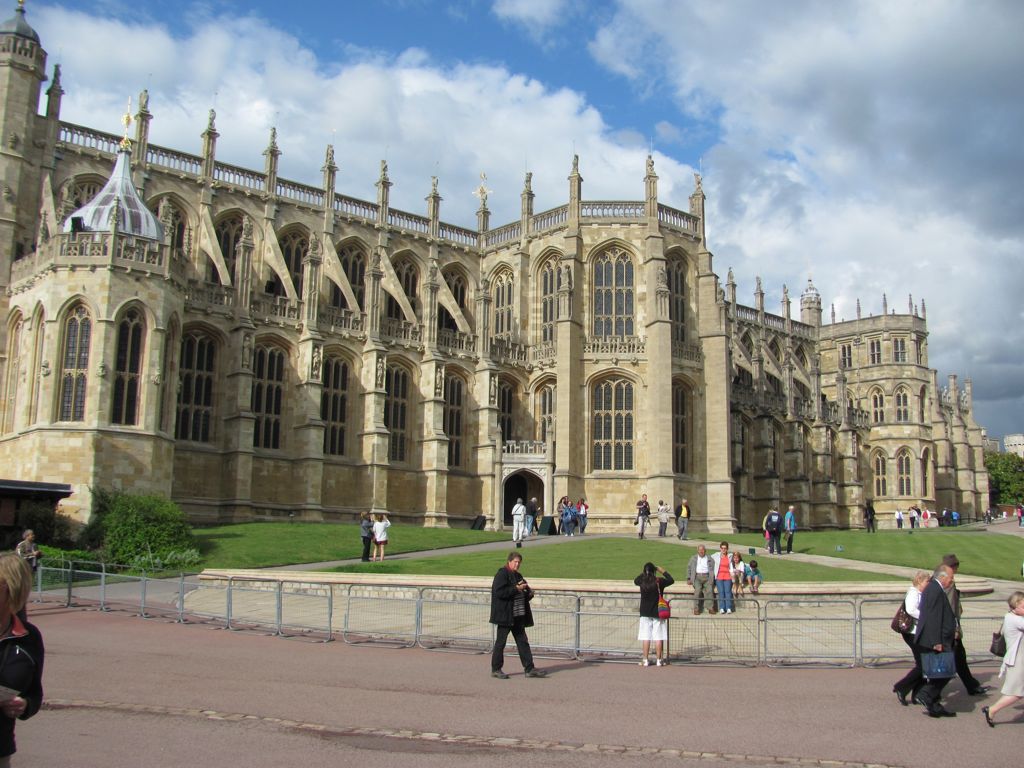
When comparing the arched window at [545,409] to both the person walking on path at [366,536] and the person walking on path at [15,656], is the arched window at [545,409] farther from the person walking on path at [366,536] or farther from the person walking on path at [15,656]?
the person walking on path at [15,656]

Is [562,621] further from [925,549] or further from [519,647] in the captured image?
[925,549]

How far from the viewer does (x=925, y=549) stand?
34.4 meters

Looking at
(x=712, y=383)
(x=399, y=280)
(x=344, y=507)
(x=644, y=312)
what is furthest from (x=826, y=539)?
(x=399, y=280)

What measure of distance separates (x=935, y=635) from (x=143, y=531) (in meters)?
23.3

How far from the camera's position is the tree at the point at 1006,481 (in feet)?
293

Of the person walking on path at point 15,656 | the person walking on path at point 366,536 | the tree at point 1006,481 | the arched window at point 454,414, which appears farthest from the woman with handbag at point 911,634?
the tree at point 1006,481

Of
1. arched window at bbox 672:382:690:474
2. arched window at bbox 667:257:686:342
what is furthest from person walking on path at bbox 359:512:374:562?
arched window at bbox 667:257:686:342

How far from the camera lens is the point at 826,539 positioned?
133 ft

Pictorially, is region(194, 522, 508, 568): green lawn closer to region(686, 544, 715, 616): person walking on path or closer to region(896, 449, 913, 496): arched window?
region(686, 544, 715, 616): person walking on path

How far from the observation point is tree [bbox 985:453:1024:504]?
89.4 m

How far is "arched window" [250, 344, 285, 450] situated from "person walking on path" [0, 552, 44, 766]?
121 feet

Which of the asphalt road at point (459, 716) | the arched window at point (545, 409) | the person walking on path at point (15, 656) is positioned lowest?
the asphalt road at point (459, 716)

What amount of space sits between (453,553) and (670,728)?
821 inches

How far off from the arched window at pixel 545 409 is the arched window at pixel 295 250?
42.6 ft
